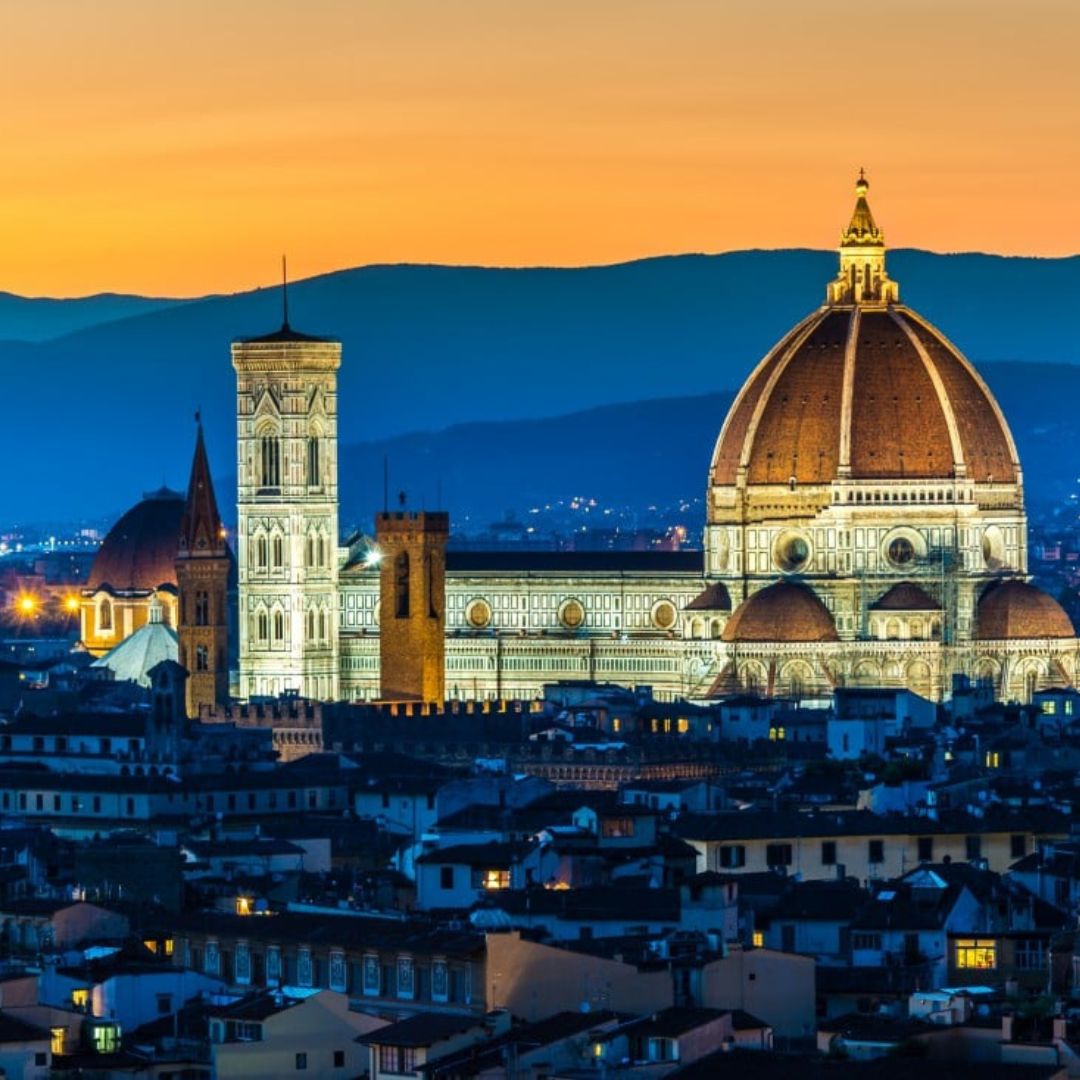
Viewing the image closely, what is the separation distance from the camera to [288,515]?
170 m

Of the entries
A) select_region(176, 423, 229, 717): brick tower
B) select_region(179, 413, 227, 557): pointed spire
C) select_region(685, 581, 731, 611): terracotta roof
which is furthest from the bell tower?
select_region(685, 581, 731, 611): terracotta roof

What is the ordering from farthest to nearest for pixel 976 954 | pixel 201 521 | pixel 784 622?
pixel 201 521
pixel 784 622
pixel 976 954

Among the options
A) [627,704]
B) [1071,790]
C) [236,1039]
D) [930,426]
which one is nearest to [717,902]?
[236,1039]

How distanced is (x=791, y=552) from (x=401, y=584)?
37.0 ft

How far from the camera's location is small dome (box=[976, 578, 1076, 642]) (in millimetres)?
164225

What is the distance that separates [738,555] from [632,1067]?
110 m

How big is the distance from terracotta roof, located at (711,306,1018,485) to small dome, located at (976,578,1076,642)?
5126 millimetres

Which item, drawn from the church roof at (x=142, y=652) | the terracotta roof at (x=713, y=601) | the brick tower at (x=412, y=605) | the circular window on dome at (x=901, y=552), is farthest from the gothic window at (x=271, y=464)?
the circular window on dome at (x=901, y=552)

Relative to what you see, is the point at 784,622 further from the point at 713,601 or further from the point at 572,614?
the point at 572,614

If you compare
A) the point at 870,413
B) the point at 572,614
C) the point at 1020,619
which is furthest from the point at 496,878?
the point at 572,614

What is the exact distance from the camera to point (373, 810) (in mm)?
108250

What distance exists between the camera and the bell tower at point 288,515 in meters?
170

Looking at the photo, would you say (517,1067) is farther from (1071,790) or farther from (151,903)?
(1071,790)

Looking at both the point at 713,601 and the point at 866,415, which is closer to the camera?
the point at 713,601
